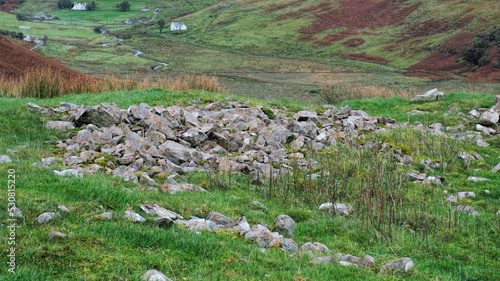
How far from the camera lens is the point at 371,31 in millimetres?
85000

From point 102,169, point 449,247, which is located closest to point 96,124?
point 102,169

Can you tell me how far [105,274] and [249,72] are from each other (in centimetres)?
5706

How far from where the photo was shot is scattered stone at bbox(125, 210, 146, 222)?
508 cm

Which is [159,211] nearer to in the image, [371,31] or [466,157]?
[466,157]

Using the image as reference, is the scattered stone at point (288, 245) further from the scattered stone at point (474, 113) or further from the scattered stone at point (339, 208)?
the scattered stone at point (474, 113)

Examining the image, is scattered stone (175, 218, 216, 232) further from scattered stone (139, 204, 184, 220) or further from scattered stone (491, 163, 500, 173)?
scattered stone (491, 163, 500, 173)

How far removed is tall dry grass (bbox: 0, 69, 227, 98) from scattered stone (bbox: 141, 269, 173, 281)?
15.7 m

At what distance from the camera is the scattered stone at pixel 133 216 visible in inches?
200

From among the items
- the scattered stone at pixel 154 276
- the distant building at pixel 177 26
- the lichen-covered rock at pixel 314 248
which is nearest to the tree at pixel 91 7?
the distant building at pixel 177 26

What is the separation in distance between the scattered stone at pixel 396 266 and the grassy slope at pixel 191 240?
9 cm

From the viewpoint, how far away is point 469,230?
686cm

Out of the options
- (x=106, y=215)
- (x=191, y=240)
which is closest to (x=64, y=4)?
(x=106, y=215)

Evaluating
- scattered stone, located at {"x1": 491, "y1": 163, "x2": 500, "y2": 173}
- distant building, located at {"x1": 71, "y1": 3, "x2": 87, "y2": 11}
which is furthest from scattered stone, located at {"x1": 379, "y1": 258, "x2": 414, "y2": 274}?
distant building, located at {"x1": 71, "y1": 3, "x2": 87, "y2": 11}

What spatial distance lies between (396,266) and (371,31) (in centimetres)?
8781
